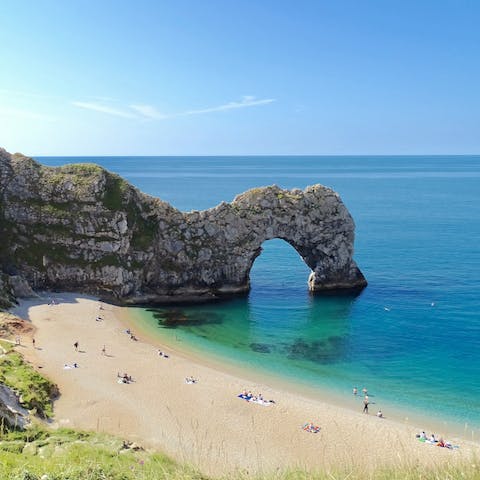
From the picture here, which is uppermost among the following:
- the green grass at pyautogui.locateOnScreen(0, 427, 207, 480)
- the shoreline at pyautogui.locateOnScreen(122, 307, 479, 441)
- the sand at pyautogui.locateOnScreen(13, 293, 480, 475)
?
the green grass at pyautogui.locateOnScreen(0, 427, 207, 480)

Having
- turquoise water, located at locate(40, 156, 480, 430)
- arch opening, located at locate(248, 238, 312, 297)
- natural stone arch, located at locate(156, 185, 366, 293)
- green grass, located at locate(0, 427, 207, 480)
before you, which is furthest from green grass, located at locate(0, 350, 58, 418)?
arch opening, located at locate(248, 238, 312, 297)

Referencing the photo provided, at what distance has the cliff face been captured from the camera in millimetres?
58469

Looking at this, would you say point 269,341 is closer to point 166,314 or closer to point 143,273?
point 166,314

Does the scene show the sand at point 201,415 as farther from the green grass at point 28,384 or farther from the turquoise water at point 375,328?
the turquoise water at point 375,328

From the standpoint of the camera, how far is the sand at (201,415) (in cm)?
2828

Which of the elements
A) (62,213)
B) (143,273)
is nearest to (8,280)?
(62,213)

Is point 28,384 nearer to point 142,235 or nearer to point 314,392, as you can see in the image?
point 314,392

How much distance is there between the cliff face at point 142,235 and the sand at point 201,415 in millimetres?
14371

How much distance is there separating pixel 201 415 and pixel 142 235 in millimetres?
32650

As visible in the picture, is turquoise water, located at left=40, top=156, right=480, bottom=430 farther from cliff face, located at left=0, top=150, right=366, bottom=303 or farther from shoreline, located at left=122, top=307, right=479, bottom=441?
cliff face, located at left=0, top=150, right=366, bottom=303

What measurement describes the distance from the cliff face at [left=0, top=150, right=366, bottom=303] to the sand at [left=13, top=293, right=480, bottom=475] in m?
14.4

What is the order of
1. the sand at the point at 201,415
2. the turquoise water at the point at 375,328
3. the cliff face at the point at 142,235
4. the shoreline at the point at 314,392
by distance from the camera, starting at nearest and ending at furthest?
the sand at the point at 201,415
the shoreline at the point at 314,392
the turquoise water at the point at 375,328
the cliff face at the point at 142,235

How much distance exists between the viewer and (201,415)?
33094 mm

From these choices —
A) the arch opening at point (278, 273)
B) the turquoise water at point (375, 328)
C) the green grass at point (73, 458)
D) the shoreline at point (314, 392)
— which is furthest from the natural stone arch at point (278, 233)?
the green grass at point (73, 458)
